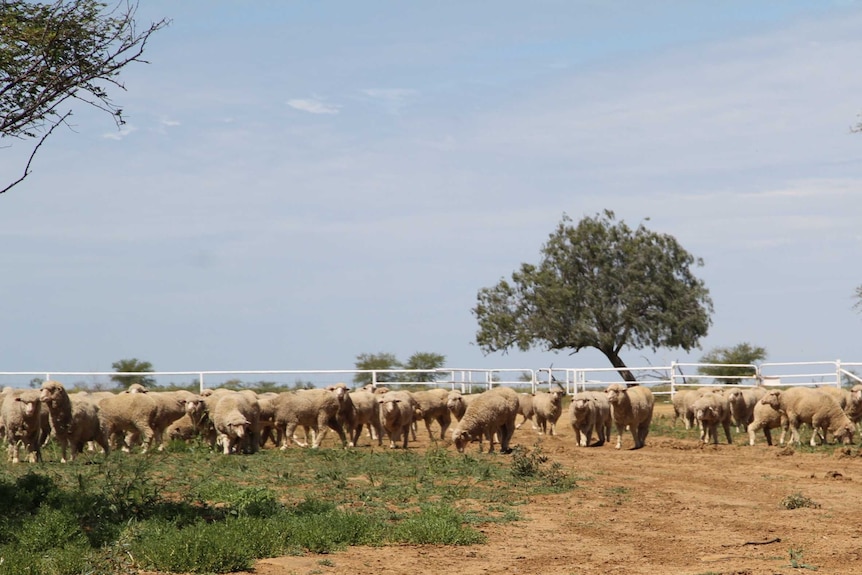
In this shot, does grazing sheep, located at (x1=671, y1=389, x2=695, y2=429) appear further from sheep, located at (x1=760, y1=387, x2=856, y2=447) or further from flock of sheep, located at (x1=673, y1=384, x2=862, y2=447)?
sheep, located at (x1=760, y1=387, x2=856, y2=447)

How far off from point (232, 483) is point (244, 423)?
5.86m

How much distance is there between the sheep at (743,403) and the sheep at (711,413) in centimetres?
146

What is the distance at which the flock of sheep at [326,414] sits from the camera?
19.2 m

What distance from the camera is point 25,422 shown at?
1855 cm

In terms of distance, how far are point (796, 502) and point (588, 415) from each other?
11309 millimetres

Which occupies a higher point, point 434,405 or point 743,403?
point 434,405

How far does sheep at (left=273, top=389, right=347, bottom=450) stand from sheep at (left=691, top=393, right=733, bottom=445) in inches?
347

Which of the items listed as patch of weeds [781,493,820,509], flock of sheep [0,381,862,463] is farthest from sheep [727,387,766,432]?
patch of weeds [781,493,820,509]

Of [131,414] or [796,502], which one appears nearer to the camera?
[796,502]

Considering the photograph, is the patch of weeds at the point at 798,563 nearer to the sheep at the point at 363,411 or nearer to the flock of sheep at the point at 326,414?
the flock of sheep at the point at 326,414

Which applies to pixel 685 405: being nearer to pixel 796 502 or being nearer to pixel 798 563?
pixel 796 502

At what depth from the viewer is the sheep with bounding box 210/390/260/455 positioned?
2122 centimetres

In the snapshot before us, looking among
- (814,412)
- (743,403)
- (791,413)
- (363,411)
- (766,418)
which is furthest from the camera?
(743,403)

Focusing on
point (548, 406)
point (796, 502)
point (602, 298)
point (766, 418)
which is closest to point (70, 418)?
point (796, 502)
